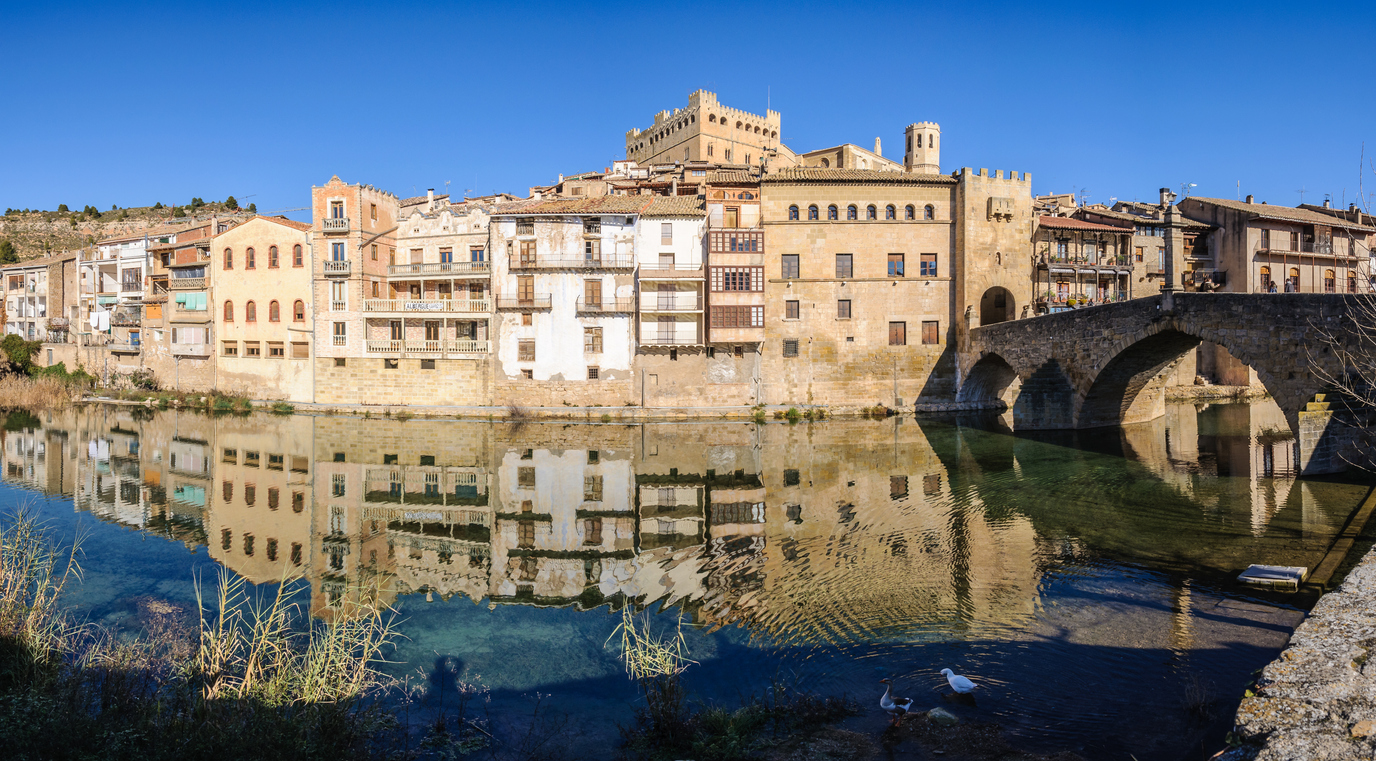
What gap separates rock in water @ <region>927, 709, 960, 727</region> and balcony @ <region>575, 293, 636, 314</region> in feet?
96.6

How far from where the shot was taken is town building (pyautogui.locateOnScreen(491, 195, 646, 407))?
119 feet

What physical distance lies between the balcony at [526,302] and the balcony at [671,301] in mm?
4522

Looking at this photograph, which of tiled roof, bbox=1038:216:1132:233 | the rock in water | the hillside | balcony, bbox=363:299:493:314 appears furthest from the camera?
the hillside

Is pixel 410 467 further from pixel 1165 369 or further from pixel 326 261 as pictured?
pixel 1165 369

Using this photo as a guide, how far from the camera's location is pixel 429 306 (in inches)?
1501

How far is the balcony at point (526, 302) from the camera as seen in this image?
3612cm

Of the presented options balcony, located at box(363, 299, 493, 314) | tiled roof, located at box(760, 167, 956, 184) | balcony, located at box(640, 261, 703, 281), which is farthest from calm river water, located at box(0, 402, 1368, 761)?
tiled roof, located at box(760, 167, 956, 184)

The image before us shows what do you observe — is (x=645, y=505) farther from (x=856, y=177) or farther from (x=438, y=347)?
(x=856, y=177)

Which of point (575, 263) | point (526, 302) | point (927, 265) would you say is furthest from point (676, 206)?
point (927, 265)

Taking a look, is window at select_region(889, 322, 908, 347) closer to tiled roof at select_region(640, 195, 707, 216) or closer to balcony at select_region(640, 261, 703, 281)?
balcony at select_region(640, 261, 703, 281)

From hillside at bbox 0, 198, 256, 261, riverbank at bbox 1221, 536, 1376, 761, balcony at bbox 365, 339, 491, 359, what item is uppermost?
hillside at bbox 0, 198, 256, 261

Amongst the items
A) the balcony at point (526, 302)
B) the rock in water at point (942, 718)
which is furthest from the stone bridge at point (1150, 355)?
the balcony at point (526, 302)

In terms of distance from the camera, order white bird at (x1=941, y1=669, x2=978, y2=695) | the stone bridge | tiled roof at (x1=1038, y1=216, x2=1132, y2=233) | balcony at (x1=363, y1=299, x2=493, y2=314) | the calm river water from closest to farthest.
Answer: white bird at (x1=941, y1=669, x2=978, y2=695), the calm river water, the stone bridge, balcony at (x1=363, y1=299, x2=493, y2=314), tiled roof at (x1=1038, y1=216, x2=1132, y2=233)

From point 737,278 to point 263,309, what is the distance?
24812 millimetres
